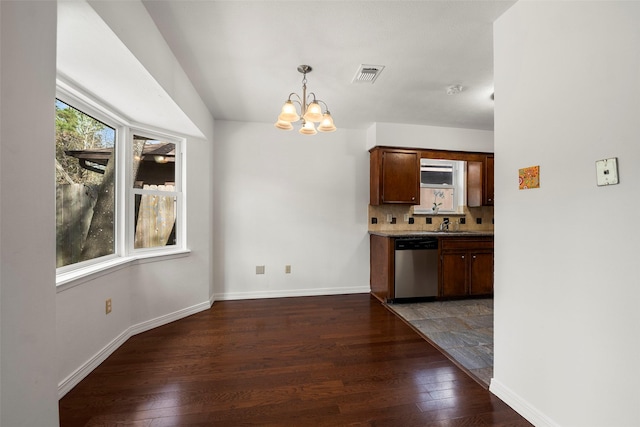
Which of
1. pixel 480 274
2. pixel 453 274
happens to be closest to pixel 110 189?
pixel 453 274

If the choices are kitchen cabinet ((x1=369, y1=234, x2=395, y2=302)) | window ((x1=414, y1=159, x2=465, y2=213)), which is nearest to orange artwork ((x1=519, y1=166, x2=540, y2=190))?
kitchen cabinet ((x1=369, y1=234, x2=395, y2=302))

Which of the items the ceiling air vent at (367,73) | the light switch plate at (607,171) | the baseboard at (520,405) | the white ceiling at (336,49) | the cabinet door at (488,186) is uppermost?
the white ceiling at (336,49)

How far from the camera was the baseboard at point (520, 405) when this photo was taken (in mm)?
1453

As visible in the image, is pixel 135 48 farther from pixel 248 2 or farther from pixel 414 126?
pixel 414 126

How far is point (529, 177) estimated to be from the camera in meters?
1.53

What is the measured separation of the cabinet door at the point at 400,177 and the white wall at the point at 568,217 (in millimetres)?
2002

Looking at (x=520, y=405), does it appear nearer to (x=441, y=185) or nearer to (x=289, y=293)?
(x=289, y=293)

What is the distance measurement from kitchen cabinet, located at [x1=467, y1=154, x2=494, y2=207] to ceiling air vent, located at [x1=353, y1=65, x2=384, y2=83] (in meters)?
2.51

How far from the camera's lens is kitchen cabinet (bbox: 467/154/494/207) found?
13.2ft

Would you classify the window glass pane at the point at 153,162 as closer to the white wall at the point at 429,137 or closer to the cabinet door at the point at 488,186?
the white wall at the point at 429,137

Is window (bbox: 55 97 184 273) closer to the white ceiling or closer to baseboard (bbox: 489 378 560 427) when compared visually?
the white ceiling

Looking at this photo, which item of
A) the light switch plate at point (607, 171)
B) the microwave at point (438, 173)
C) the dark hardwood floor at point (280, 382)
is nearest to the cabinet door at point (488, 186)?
the microwave at point (438, 173)

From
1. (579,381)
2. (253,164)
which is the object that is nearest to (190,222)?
(253,164)

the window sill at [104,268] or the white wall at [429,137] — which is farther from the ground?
the white wall at [429,137]
